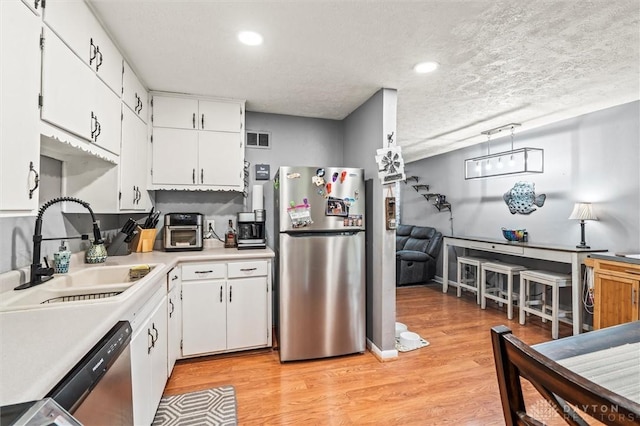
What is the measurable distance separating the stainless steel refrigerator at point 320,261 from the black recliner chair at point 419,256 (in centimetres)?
274

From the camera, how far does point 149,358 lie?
167cm

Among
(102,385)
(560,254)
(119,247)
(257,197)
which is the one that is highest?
(257,197)

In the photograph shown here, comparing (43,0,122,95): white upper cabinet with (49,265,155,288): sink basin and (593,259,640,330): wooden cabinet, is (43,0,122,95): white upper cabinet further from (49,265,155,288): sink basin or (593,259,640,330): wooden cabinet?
(593,259,640,330): wooden cabinet

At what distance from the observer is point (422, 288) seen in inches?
203

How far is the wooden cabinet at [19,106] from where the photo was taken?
3.31ft

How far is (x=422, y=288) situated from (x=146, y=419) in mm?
4515

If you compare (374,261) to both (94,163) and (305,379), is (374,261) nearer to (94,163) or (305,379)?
(305,379)

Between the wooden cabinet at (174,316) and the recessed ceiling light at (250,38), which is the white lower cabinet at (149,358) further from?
the recessed ceiling light at (250,38)

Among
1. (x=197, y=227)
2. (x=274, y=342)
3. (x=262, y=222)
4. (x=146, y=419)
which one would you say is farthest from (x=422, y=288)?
(x=146, y=419)

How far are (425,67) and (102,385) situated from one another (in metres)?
2.65

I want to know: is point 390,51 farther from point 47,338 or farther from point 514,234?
point 514,234

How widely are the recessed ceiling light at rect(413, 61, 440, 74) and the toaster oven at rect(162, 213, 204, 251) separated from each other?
2.32m

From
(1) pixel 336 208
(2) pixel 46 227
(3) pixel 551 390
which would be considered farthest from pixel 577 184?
(2) pixel 46 227

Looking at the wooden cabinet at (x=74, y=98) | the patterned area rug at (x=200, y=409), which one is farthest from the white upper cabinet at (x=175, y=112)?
the patterned area rug at (x=200, y=409)
